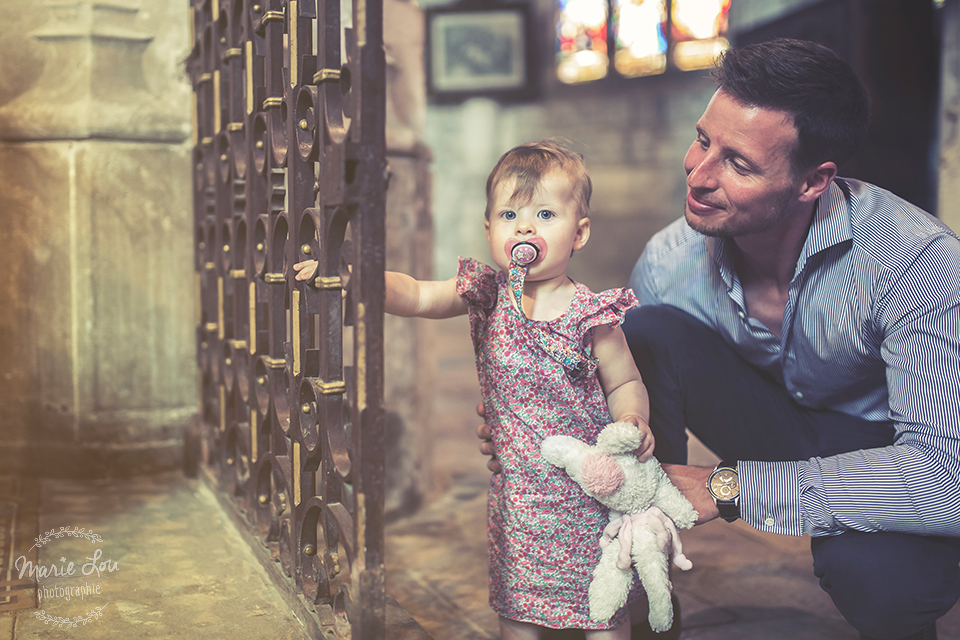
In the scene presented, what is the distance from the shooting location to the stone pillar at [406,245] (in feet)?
8.56

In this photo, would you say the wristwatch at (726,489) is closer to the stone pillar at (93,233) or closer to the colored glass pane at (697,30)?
the stone pillar at (93,233)

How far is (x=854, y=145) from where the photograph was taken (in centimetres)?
186

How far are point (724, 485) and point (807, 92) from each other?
0.84m

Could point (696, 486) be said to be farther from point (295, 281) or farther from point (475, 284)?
point (295, 281)

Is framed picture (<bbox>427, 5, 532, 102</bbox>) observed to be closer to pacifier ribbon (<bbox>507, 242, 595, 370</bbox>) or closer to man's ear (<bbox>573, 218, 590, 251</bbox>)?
man's ear (<bbox>573, 218, 590, 251</bbox>)

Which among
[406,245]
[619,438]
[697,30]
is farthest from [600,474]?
[697,30]

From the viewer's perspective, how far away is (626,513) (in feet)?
5.10

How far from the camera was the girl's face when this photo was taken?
5.00ft

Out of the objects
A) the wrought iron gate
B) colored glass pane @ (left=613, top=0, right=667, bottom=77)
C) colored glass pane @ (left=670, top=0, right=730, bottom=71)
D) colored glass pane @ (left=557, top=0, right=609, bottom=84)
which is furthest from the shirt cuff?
colored glass pane @ (left=557, top=0, right=609, bottom=84)

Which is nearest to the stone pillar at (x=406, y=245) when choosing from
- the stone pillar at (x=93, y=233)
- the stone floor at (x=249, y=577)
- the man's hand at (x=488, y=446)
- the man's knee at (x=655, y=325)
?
the stone floor at (x=249, y=577)

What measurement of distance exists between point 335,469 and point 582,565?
0.50m

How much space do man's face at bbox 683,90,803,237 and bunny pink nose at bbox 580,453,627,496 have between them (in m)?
0.62

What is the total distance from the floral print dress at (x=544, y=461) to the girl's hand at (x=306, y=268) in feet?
0.90

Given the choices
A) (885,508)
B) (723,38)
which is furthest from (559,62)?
(885,508)
